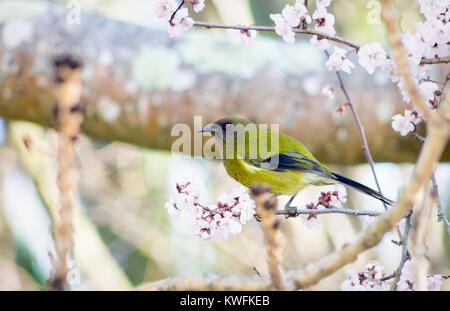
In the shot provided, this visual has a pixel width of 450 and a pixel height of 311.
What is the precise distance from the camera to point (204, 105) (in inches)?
137

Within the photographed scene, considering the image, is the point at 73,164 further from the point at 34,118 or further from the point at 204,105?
the point at 34,118

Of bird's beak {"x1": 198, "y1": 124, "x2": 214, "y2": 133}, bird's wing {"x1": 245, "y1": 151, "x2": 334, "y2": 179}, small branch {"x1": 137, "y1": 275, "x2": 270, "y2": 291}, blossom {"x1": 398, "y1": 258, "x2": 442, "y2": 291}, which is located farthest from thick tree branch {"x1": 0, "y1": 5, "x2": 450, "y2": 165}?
small branch {"x1": 137, "y1": 275, "x2": 270, "y2": 291}

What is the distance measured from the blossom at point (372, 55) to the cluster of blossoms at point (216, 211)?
61 centimetres

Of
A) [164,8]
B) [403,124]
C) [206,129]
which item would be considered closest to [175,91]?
[206,129]

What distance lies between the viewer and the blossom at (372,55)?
82.8 inches

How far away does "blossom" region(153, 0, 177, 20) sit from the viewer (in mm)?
2426

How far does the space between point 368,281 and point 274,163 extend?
124 cm

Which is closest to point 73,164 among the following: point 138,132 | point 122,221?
point 138,132

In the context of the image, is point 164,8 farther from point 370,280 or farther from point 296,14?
point 370,280

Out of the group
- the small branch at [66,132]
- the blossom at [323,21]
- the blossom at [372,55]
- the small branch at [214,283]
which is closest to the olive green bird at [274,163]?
the blossom at [323,21]

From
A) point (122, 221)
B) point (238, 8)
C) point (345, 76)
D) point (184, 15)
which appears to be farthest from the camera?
point (122, 221)

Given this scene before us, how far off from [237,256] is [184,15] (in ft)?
12.5

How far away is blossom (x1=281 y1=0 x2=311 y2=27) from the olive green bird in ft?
3.34

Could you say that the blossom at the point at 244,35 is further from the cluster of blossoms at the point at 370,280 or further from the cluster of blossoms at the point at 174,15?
the cluster of blossoms at the point at 370,280
